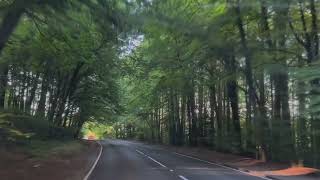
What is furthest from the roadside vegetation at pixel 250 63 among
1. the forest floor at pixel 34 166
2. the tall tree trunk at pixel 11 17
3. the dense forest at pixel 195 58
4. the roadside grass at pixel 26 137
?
the roadside grass at pixel 26 137

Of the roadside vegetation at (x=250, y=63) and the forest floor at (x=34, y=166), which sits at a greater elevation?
the roadside vegetation at (x=250, y=63)

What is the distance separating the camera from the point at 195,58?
1501 inches

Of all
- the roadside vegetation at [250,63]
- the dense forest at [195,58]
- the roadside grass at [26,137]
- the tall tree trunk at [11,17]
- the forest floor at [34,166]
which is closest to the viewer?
the tall tree trunk at [11,17]

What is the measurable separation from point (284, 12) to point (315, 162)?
7.40m

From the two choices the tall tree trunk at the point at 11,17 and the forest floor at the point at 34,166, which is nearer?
the tall tree trunk at the point at 11,17

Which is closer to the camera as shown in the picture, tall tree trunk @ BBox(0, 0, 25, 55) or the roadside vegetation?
tall tree trunk @ BBox(0, 0, 25, 55)

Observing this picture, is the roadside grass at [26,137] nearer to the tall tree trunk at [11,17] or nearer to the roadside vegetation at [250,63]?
the roadside vegetation at [250,63]

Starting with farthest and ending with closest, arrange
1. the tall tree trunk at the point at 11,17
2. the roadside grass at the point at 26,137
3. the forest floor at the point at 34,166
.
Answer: the roadside grass at the point at 26,137, the forest floor at the point at 34,166, the tall tree trunk at the point at 11,17

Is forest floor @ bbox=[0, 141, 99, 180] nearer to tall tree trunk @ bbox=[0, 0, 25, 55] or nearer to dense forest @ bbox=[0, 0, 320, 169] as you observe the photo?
dense forest @ bbox=[0, 0, 320, 169]

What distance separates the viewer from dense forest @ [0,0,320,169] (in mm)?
12219

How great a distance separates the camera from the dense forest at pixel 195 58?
12.2m

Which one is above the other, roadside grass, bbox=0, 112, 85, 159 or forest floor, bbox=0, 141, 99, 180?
roadside grass, bbox=0, 112, 85, 159

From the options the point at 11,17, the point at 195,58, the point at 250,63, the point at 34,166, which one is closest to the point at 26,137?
the point at 34,166

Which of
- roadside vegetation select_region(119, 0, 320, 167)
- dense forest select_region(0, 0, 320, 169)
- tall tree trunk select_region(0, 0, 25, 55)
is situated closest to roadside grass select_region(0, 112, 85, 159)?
dense forest select_region(0, 0, 320, 169)
